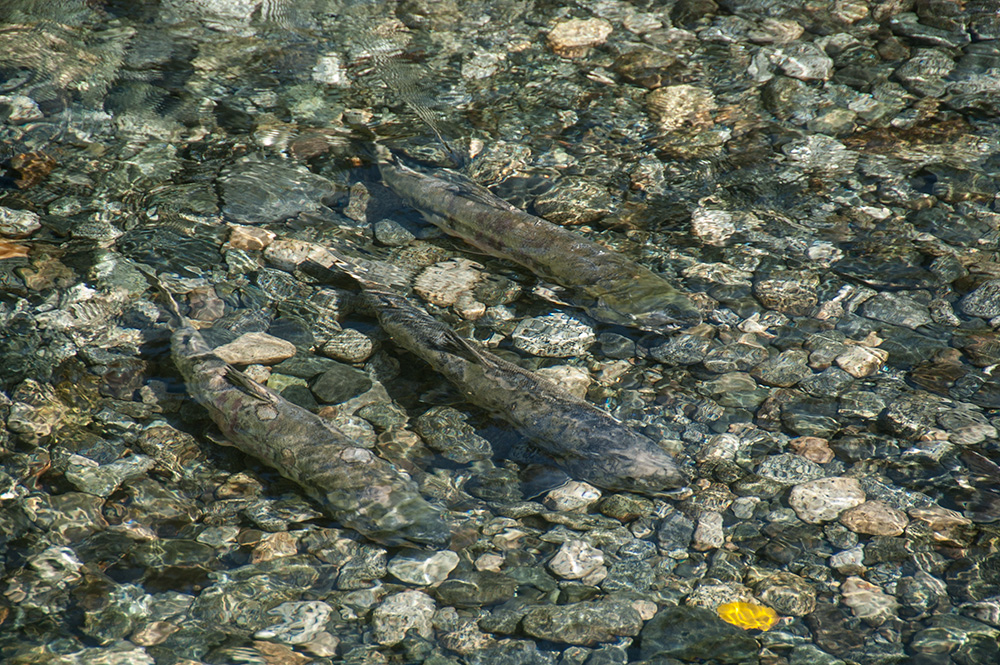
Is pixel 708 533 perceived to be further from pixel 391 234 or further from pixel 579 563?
pixel 391 234

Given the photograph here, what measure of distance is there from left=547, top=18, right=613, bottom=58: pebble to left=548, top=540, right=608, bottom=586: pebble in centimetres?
524

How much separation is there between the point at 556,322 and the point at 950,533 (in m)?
2.55

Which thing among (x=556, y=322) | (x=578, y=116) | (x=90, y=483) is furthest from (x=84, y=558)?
(x=578, y=116)

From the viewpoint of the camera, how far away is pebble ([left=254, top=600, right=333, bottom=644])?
3.51m

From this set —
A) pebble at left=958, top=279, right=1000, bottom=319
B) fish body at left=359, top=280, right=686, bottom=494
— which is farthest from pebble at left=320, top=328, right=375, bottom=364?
pebble at left=958, top=279, right=1000, bottom=319

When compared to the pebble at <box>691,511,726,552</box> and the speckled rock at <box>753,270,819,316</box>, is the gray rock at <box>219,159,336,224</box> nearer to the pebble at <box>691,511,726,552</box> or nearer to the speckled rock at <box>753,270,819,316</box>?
the speckled rock at <box>753,270,819,316</box>

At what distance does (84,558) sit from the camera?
12.4 ft

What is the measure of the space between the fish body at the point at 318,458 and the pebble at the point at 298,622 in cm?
42

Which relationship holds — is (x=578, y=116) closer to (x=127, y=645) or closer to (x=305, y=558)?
(x=305, y=558)

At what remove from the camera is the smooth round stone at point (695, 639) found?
3.42 m

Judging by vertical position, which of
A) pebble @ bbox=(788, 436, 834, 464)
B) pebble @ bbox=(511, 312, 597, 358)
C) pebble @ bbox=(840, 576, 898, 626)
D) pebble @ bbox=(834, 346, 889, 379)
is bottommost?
pebble @ bbox=(840, 576, 898, 626)

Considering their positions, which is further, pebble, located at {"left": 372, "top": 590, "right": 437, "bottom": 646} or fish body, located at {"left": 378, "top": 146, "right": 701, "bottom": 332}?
fish body, located at {"left": 378, "top": 146, "right": 701, "bottom": 332}

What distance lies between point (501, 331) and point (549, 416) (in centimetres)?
104

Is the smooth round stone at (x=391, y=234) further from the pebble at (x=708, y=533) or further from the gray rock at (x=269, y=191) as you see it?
the pebble at (x=708, y=533)
